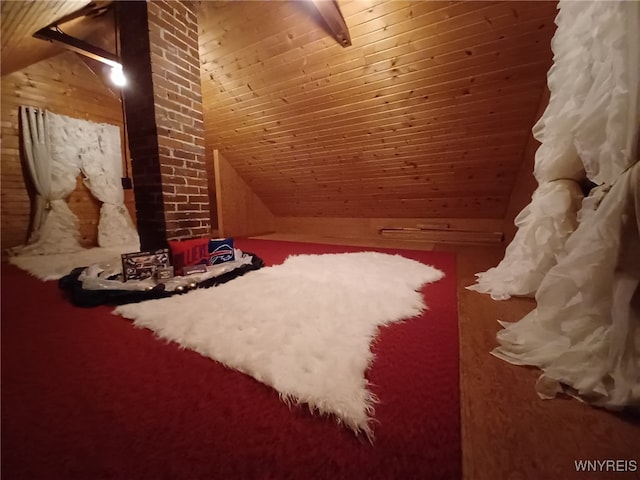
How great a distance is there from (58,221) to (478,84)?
527cm

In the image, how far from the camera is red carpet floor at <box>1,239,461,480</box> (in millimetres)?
603

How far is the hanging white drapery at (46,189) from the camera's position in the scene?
3346 mm

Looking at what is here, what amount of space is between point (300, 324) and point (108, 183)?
445cm

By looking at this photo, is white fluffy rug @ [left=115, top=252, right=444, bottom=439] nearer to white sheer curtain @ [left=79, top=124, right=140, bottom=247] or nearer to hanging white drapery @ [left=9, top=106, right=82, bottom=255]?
hanging white drapery @ [left=9, top=106, right=82, bottom=255]

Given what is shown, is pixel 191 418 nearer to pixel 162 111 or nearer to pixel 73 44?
pixel 162 111

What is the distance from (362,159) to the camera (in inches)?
143

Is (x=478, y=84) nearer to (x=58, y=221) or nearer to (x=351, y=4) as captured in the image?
(x=351, y=4)

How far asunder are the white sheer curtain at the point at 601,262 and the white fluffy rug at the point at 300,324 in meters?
0.56

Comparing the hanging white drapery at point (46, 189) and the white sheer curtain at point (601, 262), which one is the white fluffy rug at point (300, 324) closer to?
the white sheer curtain at point (601, 262)

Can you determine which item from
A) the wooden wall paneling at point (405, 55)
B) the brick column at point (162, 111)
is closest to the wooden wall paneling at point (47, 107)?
the wooden wall paneling at point (405, 55)

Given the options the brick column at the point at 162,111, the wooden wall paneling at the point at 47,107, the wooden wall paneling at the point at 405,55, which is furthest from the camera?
the wooden wall paneling at the point at 47,107

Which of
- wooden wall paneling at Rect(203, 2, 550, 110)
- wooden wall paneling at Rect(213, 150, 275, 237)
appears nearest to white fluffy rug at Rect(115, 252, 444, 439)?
wooden wall paneling at Rect(203, 2, 550, 110)

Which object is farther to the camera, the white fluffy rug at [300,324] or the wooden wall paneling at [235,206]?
the wooden wall paneling at [235,206]

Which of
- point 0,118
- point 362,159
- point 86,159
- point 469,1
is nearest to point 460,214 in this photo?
point 362,159
